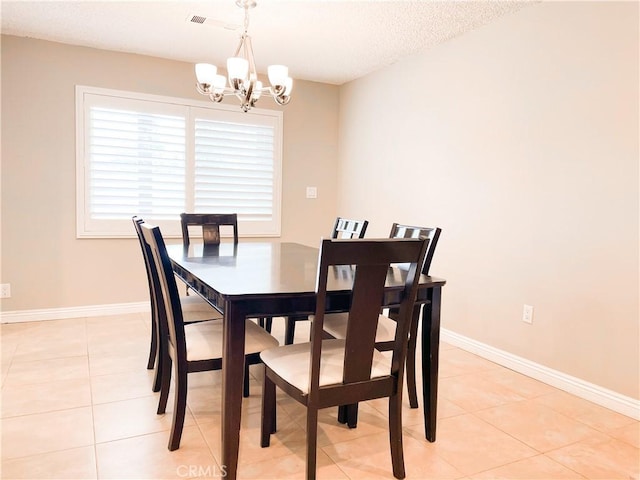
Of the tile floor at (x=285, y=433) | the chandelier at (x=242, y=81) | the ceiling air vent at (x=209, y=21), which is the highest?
the ceiling air vent at (x=209, y=21)

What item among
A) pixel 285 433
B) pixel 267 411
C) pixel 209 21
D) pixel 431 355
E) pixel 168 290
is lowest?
pixel 285 433

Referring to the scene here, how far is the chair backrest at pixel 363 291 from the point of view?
1475 mm

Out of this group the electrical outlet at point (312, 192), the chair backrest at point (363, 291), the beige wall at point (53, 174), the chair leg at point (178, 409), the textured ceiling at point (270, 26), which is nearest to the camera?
the chair backrest at point (363, 291)

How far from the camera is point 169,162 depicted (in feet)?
13.9

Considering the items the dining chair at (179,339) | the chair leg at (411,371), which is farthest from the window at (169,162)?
the chair leg at (411,371)

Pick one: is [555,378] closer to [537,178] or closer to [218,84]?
[537,178]

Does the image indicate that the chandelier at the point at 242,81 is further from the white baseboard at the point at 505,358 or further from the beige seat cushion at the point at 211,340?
the white baseboard at the point at 505,358

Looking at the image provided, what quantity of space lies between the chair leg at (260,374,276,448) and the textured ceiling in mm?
2367

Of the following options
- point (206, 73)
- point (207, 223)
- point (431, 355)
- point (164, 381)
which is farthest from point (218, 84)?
point (431, 355)

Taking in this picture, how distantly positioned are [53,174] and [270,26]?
2203 mm

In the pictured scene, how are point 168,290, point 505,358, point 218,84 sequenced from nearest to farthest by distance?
point 168,290 → point 218,84 → point 505,358

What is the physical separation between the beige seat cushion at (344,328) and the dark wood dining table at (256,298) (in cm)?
17

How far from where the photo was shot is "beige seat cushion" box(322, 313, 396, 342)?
7.20 feet

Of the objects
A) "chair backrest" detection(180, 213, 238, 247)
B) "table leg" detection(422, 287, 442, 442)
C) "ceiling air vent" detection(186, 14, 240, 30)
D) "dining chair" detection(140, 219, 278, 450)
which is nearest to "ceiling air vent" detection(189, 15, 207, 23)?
"ceiling air vent" detection(186, 14, 240, 30)
